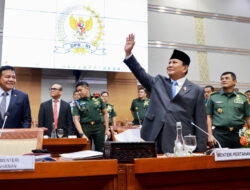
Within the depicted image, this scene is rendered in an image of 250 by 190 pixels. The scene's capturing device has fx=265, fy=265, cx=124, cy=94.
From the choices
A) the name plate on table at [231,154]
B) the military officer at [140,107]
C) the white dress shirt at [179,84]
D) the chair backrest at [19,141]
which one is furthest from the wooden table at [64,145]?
the military officer at [140,107]

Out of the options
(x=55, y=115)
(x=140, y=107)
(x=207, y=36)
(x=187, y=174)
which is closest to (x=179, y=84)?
(x=187, y=174)

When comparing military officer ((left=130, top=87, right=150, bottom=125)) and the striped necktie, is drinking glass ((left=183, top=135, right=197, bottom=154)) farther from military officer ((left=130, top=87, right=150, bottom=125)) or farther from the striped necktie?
military officer ((left=130, top=87, right=150, bottom=125))

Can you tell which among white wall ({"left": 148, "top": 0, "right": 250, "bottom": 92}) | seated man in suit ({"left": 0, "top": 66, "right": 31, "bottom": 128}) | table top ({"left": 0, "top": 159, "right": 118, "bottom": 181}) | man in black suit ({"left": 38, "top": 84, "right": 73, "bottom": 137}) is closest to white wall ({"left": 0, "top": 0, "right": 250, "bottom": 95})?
white wall ({"left": 148, "top": 0, "right": 250, "bottom": 92})

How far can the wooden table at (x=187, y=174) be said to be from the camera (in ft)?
2.98

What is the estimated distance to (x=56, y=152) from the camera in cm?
267

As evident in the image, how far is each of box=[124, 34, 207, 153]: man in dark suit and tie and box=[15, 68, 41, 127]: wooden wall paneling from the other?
165 inches

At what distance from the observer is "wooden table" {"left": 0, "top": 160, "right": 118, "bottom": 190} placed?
2.64 feet

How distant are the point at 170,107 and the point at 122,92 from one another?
14.7ft

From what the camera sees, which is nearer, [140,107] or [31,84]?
[140,107]

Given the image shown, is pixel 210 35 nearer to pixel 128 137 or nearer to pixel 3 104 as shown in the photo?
pixel 3 104

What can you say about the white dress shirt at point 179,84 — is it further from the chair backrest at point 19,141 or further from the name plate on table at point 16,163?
the name plate on table at point 16,163

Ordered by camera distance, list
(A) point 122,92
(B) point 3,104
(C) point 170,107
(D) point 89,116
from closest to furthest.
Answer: (C) point 170,107 < (B) point 3,104 < (D) point 89,116 < (A) point 122,92

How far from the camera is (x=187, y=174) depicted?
1.01 m

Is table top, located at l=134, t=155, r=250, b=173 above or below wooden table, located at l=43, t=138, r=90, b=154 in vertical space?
above
